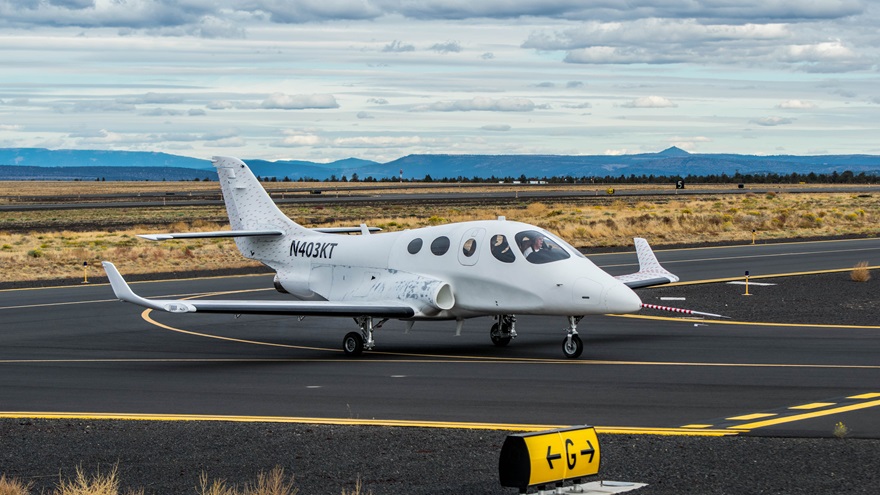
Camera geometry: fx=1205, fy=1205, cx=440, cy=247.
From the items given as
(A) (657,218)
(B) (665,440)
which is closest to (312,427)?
(B) (665,440)

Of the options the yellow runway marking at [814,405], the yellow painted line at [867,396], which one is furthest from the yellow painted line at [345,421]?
the yellow painted line at [867,396]

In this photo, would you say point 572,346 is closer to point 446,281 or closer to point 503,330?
point 503,330

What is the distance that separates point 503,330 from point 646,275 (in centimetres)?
441

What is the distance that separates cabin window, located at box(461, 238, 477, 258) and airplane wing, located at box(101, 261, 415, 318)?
4.95 ft

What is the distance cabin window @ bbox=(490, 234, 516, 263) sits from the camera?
22.8 m

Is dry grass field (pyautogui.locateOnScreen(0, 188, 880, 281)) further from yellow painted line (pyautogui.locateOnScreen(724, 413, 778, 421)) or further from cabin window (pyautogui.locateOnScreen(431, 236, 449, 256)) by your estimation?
yellow painted line (pyautogui.locateOnScreen(724, 413, 778, 421))

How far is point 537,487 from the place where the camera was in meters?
11.1

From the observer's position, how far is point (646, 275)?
88.5 ft

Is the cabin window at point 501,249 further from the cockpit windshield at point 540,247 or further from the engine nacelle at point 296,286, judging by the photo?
the engine nacelle at point 296,286

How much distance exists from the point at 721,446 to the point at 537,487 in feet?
12.4

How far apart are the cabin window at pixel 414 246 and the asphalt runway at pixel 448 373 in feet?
6.53

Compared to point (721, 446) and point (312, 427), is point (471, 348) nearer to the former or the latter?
point (312, 427)

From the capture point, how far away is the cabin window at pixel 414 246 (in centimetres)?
2423

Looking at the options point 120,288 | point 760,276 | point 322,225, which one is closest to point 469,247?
point 120,288
